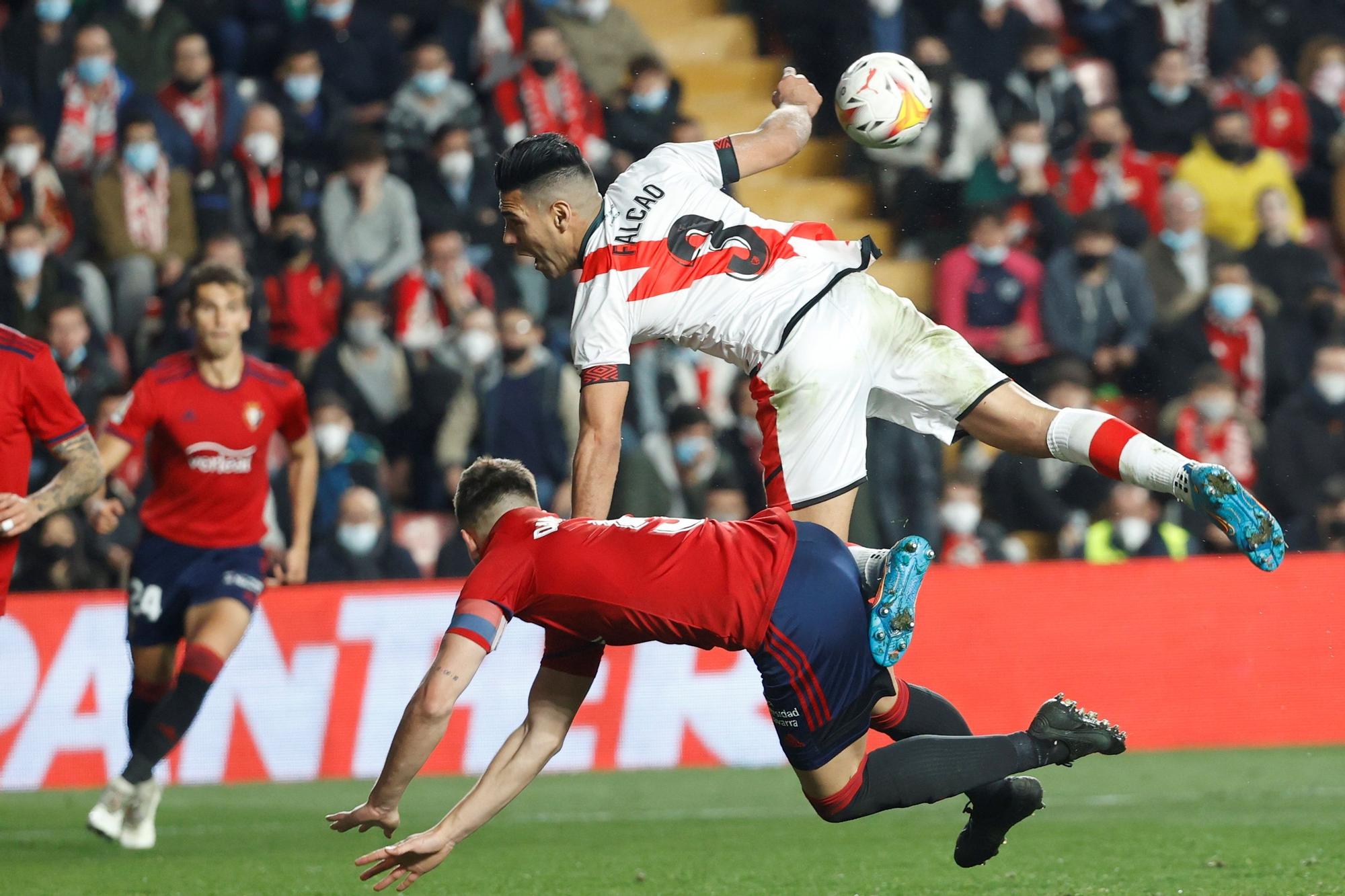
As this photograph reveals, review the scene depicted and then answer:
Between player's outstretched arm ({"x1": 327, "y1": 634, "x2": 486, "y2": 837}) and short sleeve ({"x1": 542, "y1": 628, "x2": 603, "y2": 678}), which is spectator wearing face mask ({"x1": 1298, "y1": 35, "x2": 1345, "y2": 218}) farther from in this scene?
player's outstretched arm ({"x1": 327, "y1": 634, "x2": 486, "y2": 837})

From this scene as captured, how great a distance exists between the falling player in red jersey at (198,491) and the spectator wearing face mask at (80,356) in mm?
3522

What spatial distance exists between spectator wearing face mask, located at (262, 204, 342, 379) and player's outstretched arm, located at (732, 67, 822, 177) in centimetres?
622

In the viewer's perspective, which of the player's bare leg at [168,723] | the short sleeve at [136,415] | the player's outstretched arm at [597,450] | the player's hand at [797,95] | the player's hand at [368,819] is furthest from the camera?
the short sleeve at [136,415]

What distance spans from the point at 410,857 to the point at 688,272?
2.47 metres

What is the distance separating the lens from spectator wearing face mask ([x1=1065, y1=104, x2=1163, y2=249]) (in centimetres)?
1318

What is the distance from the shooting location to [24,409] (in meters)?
7.06

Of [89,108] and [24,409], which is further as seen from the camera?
[89,108]

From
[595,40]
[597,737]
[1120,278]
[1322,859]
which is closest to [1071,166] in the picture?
[1120,278]

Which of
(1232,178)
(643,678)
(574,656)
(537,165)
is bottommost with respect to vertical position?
(643,678)

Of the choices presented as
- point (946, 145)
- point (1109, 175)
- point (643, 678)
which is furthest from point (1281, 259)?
point (643, 678)

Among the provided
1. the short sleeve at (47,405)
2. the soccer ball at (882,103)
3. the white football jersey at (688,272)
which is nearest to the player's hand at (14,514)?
the short sleeve at (47,405)

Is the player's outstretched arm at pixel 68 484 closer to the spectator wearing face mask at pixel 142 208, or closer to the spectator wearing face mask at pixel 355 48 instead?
the spectator wearing face mask at pixel 142 208

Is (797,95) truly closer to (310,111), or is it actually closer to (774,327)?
(774,327)

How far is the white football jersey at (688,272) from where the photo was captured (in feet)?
21.3
